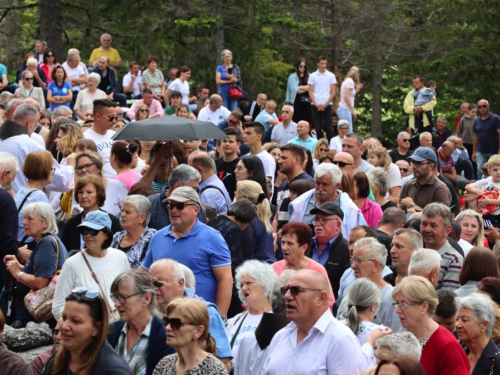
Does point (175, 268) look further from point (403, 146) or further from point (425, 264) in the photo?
point (403, 146)

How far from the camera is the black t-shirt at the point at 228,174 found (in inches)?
495

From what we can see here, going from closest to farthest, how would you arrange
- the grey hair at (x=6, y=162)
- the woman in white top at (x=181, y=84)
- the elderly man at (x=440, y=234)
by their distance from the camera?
the elderly man at (x=440, y=234) < the grey hair at (x=6, y=162) < the woman in white top at (x=181, y=84)

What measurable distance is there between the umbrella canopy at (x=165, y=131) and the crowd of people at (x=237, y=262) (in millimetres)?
162

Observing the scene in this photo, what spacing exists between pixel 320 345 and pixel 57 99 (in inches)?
564

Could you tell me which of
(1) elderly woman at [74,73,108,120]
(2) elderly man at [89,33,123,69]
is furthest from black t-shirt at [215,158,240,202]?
(2) elderly man at [89,33,123,69]

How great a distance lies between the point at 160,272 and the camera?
21.4ft

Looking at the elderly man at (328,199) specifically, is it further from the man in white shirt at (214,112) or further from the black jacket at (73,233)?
the man in white shirt at (214,112)

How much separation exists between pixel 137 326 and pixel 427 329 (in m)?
1.96

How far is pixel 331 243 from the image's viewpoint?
29.2ft

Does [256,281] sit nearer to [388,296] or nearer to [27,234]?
[388,296]

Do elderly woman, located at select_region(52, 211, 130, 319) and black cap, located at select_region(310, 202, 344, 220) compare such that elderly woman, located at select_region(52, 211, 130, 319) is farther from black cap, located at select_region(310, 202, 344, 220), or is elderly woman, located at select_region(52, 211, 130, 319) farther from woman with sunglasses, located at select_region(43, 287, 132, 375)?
black cap, located at select_region(310, 202, 344, 220)

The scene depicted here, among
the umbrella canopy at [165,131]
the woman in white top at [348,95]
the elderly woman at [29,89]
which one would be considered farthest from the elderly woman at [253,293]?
the woman in white top at [348,95]

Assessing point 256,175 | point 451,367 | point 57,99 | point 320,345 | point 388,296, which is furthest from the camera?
point 57,99

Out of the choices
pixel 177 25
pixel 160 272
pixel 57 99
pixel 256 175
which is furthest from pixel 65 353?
pixel 177 25
